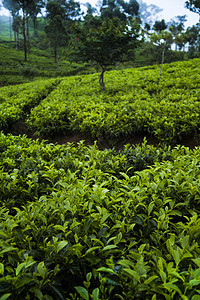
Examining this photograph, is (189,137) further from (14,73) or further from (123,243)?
(14,73)

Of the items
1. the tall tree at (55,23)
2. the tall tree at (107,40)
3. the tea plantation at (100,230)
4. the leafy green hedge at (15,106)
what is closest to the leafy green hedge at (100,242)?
the tea plantation at (100,230)

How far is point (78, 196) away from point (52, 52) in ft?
155

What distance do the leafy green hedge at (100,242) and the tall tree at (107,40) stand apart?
22.5 ft

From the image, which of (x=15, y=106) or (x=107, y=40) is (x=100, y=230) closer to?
(x=15, y=106)

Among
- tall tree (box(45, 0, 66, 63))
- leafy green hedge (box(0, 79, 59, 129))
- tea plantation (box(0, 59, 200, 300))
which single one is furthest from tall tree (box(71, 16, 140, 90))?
tall tree (box(45, 0, 66, 63))

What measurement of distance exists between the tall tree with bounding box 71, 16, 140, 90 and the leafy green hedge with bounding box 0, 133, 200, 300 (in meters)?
6.86

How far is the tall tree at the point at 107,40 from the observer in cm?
740

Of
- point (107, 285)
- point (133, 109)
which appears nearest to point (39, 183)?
point (107, 285)

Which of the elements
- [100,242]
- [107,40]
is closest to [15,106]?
[107,40]

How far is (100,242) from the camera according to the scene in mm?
1296

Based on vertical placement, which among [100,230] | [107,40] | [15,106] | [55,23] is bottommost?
[100,230]

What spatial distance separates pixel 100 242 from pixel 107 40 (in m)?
7.97

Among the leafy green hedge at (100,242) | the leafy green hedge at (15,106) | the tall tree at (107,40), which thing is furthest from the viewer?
the tall tree at (107,40)

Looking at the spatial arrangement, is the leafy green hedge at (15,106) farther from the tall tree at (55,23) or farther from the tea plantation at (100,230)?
the tall tree at (55,23)
